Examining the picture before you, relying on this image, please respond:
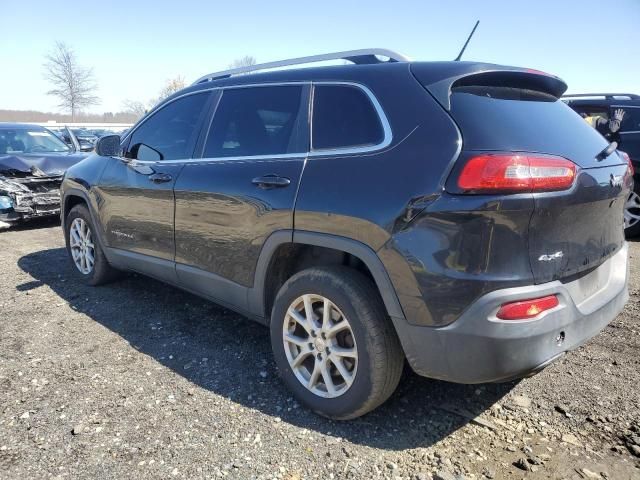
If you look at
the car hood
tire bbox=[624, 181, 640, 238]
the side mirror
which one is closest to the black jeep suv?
the side mirror

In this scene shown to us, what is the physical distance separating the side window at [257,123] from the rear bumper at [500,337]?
1261mm

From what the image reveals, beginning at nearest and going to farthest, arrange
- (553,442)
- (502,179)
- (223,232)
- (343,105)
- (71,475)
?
(502,179)
(71,475)
(553,442)
(343,105)
(223,232)

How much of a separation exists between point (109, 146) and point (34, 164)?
14.3 ft

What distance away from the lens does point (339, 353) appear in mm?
Answer: 2562

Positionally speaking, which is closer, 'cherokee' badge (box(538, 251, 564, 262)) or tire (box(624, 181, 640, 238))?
'cherokee' badge (box(538, 251, 564, 262))

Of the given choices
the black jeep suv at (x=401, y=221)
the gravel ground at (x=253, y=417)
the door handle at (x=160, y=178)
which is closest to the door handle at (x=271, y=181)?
the black jeep suv at (x=401, y=221)

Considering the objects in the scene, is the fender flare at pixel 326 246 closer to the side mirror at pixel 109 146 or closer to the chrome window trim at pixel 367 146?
the chrome window trim at pixel 367 146

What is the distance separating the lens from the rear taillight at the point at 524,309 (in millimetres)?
2064

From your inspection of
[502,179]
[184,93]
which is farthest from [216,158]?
[502,179]

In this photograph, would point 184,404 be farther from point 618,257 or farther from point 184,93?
point 618,257

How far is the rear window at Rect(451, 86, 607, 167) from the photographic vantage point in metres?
2.17

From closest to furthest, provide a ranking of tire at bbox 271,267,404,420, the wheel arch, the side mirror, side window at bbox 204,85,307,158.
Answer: tire at bbox 271,267,404,420 < side window at bbox 204,85,307,158 < the side mirror < the wheel arch

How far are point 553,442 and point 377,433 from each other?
866mm

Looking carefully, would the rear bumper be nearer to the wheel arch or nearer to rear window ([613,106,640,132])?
the wheel arch
